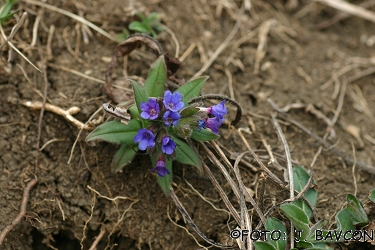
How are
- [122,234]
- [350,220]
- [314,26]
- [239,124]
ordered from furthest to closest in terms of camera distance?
[314,26]
[239,124]
[122,234]
[350,220]

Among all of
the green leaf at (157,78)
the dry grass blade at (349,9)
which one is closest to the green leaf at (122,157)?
the green leaf at (157,78)

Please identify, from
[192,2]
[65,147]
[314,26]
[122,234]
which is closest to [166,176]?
[122,234]

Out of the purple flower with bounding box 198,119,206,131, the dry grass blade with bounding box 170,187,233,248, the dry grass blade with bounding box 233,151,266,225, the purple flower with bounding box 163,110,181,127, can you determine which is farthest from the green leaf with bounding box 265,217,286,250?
the purple flower with bounding box 163,110,181,127

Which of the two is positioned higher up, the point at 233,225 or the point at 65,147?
the point at 65,147

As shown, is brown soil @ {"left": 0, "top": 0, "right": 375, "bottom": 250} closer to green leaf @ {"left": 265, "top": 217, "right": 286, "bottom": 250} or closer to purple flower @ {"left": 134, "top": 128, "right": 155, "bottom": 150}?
green leaf @ {"left": 265, "top": 217, "right": 286, "bottom": 250}

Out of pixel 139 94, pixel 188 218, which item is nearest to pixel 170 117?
pixel 139 94

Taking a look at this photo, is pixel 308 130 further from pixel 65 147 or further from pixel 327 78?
pixel 65 147

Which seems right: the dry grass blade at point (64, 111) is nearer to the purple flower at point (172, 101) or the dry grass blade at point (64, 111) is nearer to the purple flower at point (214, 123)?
the purple flower at point (172, 101)
